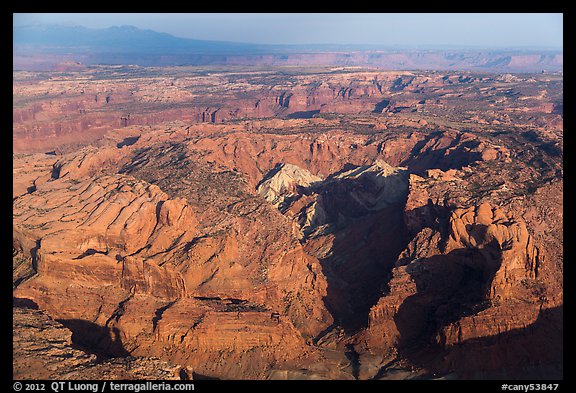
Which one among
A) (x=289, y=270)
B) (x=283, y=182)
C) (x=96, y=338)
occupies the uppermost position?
(x=283, y=182)

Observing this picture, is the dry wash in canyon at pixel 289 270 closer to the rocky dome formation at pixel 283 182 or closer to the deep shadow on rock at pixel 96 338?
the deep shadow on rock at pixel 96 338

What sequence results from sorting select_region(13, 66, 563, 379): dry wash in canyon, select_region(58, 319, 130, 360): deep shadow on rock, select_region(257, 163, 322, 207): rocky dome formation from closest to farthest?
select_region(58, 319, 130, 360): deep shadow on rock, select_region(13, 66, 563, 379): dry wash in canyon, select_region(257, 163, 322, 207): rocky dome formation

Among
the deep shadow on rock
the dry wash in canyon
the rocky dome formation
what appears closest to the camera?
the deep shadow on rock

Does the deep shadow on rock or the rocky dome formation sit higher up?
the rocky dome formation

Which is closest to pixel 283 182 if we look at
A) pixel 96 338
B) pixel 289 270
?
pixel 289 270

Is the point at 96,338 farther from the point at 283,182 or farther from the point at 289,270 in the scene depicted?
the point at 283,182

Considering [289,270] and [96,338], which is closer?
[96,338]

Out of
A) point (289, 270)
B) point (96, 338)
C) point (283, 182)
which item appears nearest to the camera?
point (96, 338)

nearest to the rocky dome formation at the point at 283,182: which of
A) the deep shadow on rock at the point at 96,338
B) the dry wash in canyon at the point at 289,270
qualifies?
the dry wash in canyon at the point at 289,270

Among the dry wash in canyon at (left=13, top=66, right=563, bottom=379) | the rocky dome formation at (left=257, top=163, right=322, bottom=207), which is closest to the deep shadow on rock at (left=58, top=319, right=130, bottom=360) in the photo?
the dry wash in canyon at (left=13, top=66, right=563, bottom=379)

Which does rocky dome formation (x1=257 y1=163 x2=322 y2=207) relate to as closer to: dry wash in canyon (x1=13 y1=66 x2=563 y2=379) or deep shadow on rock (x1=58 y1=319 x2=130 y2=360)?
dry wash in canyon (x1=13 y1=66 x2=563 y2=379)

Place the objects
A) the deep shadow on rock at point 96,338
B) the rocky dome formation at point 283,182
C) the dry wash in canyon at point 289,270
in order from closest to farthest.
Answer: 1. the deep shadow on rock at point 96,338
2. the dry wash in canyon at point 289,270
3. the rocky dome formation at point 283,182
